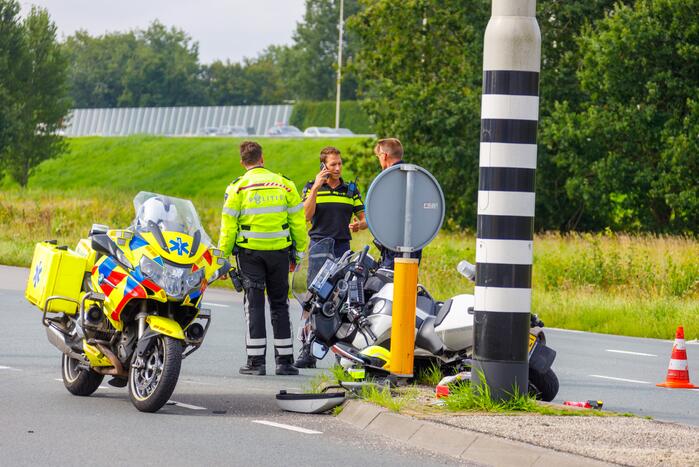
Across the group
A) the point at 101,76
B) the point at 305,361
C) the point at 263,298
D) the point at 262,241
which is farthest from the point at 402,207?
the point at 101,76

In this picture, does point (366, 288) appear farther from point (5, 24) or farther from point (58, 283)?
point (5, 24)

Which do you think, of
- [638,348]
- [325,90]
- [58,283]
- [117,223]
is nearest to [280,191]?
[58,283]

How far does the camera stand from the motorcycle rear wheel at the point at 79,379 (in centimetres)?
1027

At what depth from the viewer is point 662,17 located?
119 feet

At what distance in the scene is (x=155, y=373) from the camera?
9.33 meters

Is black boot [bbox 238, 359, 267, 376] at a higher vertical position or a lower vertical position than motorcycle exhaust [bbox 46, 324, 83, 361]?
lower

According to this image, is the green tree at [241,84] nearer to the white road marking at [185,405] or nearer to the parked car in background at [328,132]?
the parked car in background at [328,132]

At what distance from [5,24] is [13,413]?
2133 inches

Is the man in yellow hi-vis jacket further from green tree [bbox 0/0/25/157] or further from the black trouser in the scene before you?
green tree [bbox 0/0/25/157]

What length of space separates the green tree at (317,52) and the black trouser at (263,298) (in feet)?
348

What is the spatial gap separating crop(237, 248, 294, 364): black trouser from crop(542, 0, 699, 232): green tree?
25.5 m

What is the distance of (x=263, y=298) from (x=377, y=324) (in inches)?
71.5

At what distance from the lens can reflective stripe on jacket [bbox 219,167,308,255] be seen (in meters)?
11.7

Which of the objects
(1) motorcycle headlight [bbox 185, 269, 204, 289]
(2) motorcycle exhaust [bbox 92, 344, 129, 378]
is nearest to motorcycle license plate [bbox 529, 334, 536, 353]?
(1) motorcycle headlight [bbox 185, 269, 204, 289]
